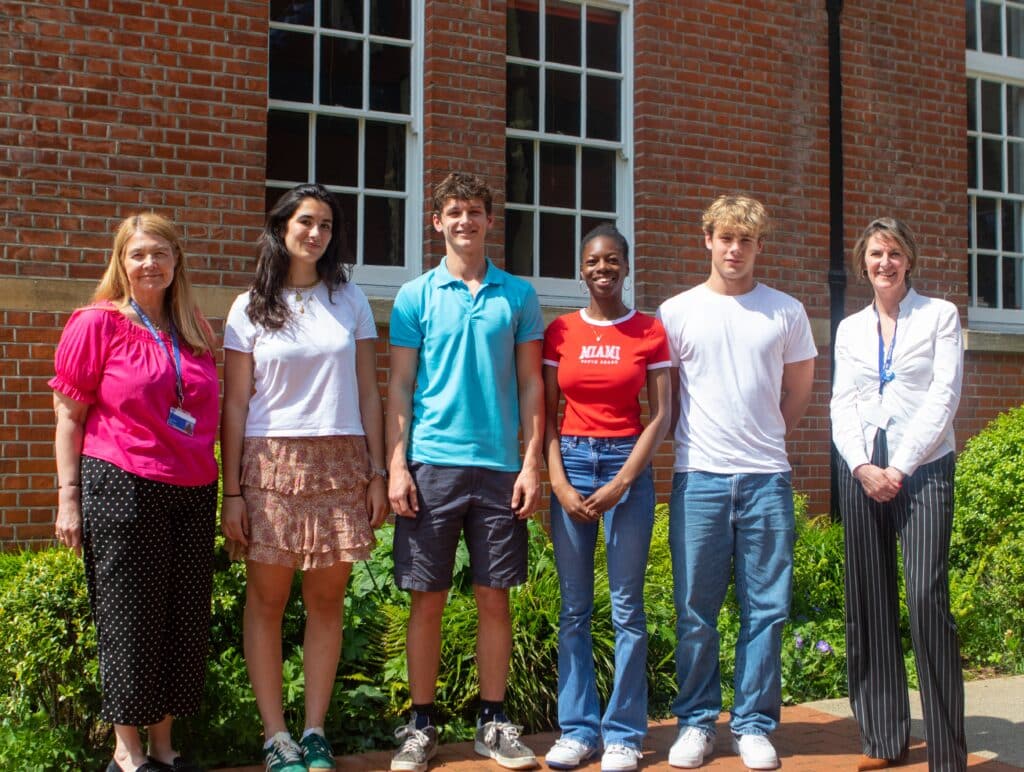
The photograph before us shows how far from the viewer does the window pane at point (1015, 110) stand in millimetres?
9633

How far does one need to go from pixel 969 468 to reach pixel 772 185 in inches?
94.2

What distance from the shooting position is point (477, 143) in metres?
7.25

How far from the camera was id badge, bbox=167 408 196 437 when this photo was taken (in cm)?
391

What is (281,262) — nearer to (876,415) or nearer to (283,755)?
(283,755)

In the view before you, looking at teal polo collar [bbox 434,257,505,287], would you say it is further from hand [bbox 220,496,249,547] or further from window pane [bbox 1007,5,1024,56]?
window pane [bbox 1007,5,1024,56]

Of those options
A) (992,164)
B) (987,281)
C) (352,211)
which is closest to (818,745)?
(352,211)

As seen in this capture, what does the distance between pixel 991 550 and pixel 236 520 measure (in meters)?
4.50

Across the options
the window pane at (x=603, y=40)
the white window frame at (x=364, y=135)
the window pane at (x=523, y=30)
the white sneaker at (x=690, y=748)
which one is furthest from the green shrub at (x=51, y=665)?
the window pane at (x=603, y=40)

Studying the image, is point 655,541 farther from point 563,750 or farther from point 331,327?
point 331,327

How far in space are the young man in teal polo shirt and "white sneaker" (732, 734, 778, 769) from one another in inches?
31.5

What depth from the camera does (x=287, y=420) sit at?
4086mm

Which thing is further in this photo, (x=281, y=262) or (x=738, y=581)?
(x=738, y=581)

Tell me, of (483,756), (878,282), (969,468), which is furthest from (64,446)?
(969,468)

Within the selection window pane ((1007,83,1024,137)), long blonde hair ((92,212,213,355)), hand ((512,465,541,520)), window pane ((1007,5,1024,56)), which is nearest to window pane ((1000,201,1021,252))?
window pane ((1007,83,1024,137))
